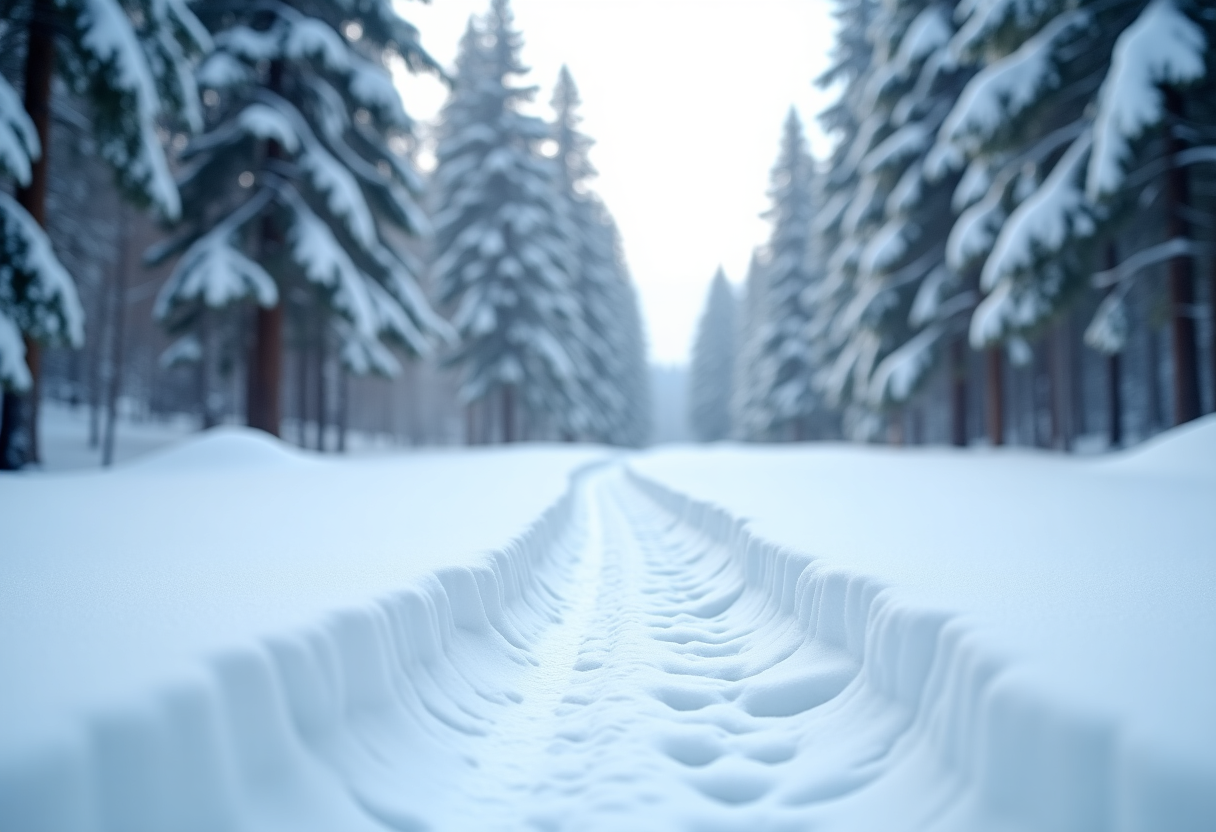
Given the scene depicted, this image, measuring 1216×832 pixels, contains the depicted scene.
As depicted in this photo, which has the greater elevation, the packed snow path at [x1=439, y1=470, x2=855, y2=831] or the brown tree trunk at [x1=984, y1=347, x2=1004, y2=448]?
the brown tree trunk at [x1=984, y1=347, x2=1004, y2=448]

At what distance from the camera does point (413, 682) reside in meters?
2.57

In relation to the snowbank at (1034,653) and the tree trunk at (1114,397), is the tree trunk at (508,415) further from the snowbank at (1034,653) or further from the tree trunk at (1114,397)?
the snowbank at (1034,653)

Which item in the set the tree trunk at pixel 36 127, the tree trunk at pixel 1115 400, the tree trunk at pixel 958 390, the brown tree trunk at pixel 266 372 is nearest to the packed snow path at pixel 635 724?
the tree trunk at pixel 36 127

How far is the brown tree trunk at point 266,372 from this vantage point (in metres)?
11.6

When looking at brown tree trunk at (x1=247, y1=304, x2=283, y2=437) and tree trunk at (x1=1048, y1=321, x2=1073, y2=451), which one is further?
tree trunk at (x1=1048, y1=321, x2=1073, y2=451)

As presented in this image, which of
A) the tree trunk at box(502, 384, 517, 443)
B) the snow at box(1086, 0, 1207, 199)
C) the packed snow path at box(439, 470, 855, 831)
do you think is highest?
the snow at box(1086, 0, 1207, 199)

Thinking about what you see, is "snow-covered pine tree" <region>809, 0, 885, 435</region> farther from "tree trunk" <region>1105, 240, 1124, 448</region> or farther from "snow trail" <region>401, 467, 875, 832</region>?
"snow trail" <region>401, 467, 875, 832</region>

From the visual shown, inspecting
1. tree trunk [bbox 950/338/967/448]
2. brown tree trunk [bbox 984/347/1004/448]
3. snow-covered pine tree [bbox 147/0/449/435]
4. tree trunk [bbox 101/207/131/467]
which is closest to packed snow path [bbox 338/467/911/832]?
snow-covered pine tree [bbox 147/0/449/435]

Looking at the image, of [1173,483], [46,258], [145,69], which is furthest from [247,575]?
[145,69]

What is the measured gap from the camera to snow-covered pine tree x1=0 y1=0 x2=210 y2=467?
6.88m

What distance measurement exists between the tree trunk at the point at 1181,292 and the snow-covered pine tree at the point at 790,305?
60.7 feet

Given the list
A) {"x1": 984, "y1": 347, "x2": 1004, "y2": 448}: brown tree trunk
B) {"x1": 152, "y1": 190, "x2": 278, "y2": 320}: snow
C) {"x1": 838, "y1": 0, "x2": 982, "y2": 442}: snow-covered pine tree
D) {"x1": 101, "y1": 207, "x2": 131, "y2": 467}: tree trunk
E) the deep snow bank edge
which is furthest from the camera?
→ {"x1": 101, "y1": 207, "x2": 131, "y2": 467}: tree trunk

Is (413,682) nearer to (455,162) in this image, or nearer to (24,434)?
(24,434)

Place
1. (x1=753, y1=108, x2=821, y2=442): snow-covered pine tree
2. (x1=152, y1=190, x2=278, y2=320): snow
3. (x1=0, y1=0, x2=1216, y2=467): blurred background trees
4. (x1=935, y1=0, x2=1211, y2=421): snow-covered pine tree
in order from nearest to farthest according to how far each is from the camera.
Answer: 1. (x1=935, y1=0, x2=1211, y2=421): snow-covered pine tree
2. (x1=0, y1=0, x2=1216, y2=467): blurred background trees
3. (x1=152, y1=190, x2=278, y2=320): snow
4. (x1=753, y1=108, x2=821, y2=442): snow-covered pine tree
